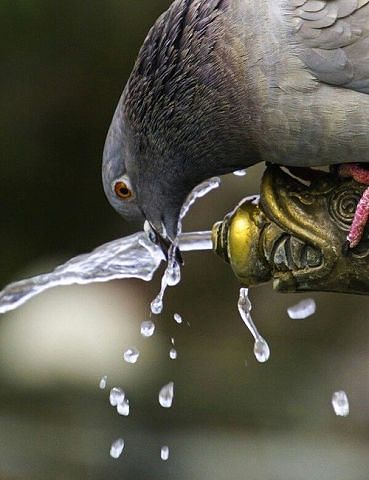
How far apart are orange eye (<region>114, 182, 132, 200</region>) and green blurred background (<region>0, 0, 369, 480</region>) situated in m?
1.82

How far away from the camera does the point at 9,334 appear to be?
3777 mm

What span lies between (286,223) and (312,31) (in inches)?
11.5

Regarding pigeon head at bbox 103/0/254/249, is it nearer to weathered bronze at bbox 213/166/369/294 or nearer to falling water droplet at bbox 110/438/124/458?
weathered bronze at bbox 213/166/369/294

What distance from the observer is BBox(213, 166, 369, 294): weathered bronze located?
4.67 feet

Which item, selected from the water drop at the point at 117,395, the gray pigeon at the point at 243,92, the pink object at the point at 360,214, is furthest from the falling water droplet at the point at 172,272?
the water drop at the point at 117,395

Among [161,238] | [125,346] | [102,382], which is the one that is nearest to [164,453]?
[102,382]

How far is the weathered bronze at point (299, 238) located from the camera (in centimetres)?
142

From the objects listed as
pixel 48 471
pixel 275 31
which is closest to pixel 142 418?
pixel 48 471

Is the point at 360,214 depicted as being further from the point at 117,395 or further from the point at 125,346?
the point at 125,346

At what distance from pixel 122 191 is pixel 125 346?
2.00m

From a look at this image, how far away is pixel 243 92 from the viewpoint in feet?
5.03

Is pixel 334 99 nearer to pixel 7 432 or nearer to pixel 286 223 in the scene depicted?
pixel 286 223

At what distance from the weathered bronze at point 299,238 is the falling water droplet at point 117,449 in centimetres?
214

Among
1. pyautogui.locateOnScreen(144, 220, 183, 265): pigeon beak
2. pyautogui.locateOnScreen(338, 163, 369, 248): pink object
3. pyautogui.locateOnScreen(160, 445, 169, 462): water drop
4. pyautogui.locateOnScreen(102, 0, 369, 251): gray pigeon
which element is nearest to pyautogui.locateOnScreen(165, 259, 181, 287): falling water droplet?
pyautogui.locateOnScreen(144, 220, 183, 265): pigeon beak
